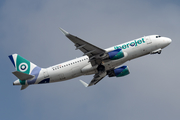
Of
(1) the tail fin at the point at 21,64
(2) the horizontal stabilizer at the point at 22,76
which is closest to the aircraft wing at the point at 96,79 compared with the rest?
(1) the tail fin at the point at 21,64

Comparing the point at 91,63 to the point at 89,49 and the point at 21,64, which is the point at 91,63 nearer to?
the point at 89,49

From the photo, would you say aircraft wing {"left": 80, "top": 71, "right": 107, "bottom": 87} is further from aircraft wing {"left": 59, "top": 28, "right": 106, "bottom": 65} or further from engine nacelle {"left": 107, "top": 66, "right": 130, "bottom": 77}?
aircraft wing {"left": 59, "top": 28, "right": 106, "bottom": 65}

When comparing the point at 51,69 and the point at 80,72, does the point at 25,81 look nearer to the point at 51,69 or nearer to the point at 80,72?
the point at 51,69

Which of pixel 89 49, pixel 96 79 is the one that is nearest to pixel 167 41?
pixel 89 49

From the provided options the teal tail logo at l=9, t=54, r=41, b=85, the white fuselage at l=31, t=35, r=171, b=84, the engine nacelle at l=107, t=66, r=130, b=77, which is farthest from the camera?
the engine nacelle at l=107, t=66, r=130, b=77

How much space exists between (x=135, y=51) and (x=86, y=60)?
908cm

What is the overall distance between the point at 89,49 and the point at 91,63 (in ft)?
10.3

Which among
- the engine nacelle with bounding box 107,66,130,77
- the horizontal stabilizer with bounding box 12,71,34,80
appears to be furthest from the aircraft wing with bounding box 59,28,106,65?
the horizontal stabilizer with bounding box 12,71,34,80

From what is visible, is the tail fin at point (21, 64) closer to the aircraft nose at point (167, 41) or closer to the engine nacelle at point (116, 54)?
the engine nacelle at point (116, 54)

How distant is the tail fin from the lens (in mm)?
53812

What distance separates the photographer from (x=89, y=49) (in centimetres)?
4994

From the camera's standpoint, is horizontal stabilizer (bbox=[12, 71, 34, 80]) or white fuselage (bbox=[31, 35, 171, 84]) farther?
white fuselage (bbox=[31, 35, 171, 84])

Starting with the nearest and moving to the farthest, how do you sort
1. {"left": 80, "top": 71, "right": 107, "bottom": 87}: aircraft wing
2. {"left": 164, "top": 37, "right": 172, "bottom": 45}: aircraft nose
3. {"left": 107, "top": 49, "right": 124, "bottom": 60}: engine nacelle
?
{"left": 107, "top": 49, "right": 124, "bottom": 60}: engine nacelle → {"left": 164, "top": 37, "right": 172, "bottom": 45}: aircraft nose → {"left": 80, "top": 71, "right": 107, "bottom": 87}: aircraft wing

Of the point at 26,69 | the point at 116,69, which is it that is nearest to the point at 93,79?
the point at 116,69
